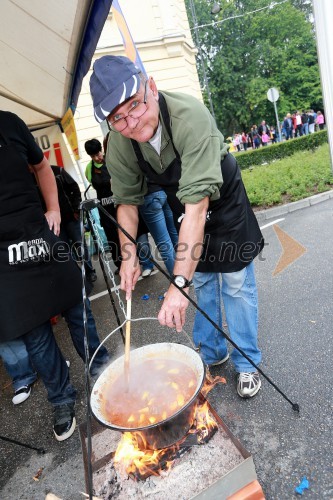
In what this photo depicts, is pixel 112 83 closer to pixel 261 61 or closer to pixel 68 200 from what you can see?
pixel 68 200

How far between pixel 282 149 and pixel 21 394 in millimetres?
11623

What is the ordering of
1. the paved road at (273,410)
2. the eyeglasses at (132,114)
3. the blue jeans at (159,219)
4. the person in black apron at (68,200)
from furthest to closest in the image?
the person in black apron at (68,200) < the blue jeans at (159,219) < the paved road at (273,410) < the eyeglasses at (132,114)

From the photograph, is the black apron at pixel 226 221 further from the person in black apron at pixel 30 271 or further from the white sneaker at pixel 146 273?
the white sneaker at pixel 146 273

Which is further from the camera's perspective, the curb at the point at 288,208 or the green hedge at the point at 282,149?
the green hedge at the point at 282,149

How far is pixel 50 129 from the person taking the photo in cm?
530

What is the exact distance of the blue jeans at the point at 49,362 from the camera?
2150mm

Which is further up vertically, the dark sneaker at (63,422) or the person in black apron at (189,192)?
the person in black apron at (189,192)

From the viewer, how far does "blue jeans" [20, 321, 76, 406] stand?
7.06ft

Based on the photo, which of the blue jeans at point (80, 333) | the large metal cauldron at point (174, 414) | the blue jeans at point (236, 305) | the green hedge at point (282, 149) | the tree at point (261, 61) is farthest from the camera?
the tree at point (261, 61)

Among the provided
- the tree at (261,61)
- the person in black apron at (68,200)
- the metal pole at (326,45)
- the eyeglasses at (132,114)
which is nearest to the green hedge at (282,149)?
the person in black apron at (68,200)

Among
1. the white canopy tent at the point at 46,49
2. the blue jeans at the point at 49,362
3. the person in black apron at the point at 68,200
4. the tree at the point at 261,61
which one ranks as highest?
the tree at the point at 261,61

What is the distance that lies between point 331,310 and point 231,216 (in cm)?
167

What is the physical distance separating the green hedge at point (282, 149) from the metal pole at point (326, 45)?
11.6 metres

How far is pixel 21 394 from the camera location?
9.10 feet
